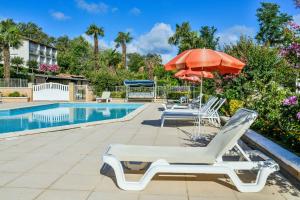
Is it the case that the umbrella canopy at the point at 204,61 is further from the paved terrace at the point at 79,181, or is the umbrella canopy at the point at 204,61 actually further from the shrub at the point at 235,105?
the shrub at the point at 235,105

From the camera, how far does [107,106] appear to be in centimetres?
2434

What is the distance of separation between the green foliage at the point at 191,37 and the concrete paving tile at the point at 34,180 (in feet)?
118

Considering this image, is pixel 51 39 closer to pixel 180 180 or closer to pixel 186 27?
pixel 186 27

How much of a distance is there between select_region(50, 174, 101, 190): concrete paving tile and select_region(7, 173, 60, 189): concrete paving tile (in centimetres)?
13

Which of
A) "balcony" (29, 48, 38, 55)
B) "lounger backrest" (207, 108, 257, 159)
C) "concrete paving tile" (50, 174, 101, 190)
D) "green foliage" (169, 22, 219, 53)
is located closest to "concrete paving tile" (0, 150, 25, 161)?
"concrete paving tile" (50, 174, 101, 190)

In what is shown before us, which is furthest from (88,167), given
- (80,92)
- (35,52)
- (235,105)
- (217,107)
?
(35,52)

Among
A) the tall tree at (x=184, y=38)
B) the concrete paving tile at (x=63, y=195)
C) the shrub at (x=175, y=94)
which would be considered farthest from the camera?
the tall tree at (x=184, y=38)

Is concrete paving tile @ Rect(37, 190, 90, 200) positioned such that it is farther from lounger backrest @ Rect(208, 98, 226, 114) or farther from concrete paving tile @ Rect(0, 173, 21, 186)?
lounger backrest @ Rect(208, 98, 226, 114)

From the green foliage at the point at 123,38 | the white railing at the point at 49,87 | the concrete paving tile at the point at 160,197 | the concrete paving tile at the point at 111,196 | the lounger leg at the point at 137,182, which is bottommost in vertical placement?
the concrete paving tile at the point at 111,196

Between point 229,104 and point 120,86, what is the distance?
66.7ft

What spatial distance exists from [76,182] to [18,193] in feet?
2.56

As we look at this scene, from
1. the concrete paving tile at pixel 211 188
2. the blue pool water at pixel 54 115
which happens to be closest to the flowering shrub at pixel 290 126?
the concrete paving tile at pixel 211 188

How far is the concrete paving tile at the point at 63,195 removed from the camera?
13.1 feet

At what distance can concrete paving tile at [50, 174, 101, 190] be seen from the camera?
4.37 metres
